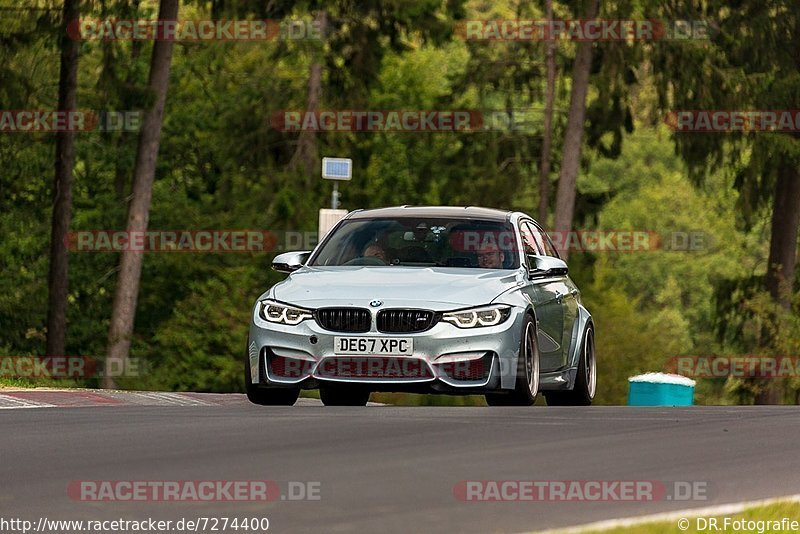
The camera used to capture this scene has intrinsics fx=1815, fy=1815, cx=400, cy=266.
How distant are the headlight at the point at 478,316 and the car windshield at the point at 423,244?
110 cm

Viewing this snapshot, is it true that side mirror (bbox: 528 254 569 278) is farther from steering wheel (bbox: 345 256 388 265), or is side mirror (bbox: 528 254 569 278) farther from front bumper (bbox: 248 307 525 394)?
steering wheel (bbox: 345 256 388 265)

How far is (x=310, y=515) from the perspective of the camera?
8.29m

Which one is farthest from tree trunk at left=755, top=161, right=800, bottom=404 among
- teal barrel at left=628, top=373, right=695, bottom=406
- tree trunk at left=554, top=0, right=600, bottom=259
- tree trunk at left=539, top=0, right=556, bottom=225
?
teal barrel at left=628, top=373, right=695, bottom=406

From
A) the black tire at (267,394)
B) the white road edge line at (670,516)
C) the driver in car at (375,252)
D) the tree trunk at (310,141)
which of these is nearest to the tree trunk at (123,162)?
the tree trunk at (310,141)

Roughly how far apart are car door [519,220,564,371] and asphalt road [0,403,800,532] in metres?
1.21

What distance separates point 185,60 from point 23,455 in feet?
147

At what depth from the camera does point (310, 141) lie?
164 feet

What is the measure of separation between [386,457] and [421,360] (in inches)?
140

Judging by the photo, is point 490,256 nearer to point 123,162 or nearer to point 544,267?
point 544,267

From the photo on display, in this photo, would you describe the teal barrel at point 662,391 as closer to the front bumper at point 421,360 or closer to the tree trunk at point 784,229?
the front bumper at point 421,360

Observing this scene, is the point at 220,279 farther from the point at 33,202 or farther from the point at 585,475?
the point at 585,475

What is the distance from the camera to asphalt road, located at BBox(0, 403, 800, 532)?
27.8ft

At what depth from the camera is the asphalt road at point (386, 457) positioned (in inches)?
333

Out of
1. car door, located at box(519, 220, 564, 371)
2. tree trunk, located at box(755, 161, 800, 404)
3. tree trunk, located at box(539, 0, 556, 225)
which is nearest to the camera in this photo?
car door, located at box(519, 220, 564, 371)
